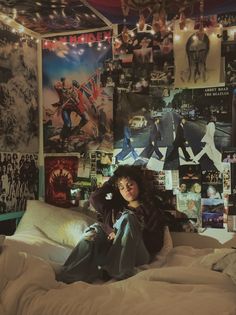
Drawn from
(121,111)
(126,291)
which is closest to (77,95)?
(121,111)

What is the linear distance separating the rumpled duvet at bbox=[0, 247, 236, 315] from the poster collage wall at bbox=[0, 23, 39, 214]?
1.04 m

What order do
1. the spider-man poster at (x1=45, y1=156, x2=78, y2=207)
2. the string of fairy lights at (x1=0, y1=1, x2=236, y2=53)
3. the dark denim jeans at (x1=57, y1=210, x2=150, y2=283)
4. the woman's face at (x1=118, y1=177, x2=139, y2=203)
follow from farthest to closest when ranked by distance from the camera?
the spider-man poster at (x1=45, y1=156, x2=78, y2=207) < the string of fairy lights at (x1=0, y1=1, x2=236, y2=53) < the woman's face at (x1=118, y1=177, x2=139, y2=203) < the dark denim jeans at (x1=57, y1=210, x2=150, y2=283)

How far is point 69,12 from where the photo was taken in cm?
272

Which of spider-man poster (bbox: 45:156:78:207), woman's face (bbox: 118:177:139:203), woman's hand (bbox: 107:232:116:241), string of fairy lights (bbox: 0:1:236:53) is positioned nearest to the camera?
woman's hand (bbox: 107:232:116:241)

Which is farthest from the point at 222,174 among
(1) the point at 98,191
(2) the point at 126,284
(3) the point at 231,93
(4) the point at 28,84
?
(4) the point at 28,84

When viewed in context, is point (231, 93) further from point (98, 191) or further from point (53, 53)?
point (53, 53)

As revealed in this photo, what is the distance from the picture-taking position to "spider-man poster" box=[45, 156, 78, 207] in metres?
3.17

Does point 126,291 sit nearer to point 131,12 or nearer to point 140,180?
point 140,180

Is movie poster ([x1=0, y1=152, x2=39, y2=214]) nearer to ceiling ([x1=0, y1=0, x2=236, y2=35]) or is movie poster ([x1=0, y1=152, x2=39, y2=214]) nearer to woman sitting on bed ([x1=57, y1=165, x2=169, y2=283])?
woman sitting on bed ([x1=57, y1=165, x2=169, y2=283])

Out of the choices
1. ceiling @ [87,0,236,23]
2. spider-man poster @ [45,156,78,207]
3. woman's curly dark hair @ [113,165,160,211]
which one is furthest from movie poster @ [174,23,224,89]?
spider-man poster @ [45,156,78,207]

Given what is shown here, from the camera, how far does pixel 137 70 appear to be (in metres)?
2.96

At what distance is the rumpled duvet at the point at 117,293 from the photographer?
1596 mm

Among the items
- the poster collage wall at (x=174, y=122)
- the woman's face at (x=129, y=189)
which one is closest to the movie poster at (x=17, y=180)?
the poster collage wall at (x=174, y=122)

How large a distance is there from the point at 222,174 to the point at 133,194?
2.03ft
